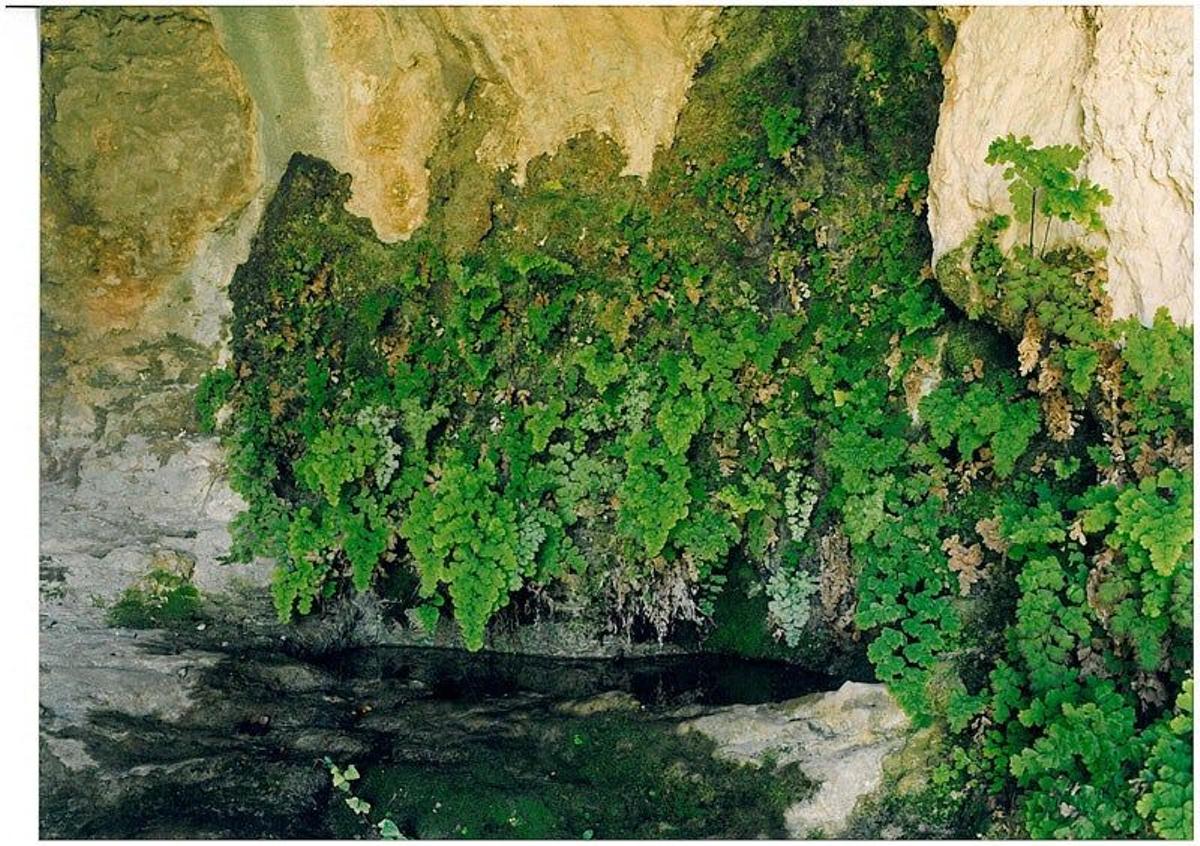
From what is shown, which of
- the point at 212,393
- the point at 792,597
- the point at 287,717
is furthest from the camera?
the point at 212,393

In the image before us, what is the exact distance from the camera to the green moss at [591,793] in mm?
5453

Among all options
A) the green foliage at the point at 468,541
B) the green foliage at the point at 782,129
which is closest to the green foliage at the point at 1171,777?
the green foliage at the point at 468,541

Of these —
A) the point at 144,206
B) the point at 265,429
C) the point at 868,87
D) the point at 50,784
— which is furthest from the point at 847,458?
the point at 144,206

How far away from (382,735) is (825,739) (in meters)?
2.51

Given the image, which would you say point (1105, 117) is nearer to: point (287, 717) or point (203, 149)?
point (287, 717)

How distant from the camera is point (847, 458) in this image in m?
6.68

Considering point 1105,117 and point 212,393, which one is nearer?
point 1105,117

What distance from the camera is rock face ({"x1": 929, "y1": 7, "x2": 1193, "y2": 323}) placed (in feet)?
17.1

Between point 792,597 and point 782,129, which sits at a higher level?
point 782,129

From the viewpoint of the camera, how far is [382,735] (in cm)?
639

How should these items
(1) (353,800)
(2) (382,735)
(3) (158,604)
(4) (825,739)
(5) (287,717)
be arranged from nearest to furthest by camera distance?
(1) (353,800), (4) (825,739), (2) (382,735), (5) (287,717), (3) (158,604)

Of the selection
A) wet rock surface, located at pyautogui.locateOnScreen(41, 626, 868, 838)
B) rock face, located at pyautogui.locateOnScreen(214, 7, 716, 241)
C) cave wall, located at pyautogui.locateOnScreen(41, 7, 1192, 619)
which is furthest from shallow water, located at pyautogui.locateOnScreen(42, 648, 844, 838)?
rock face, located at pyautogui.locateOnScreen(214, 7, 716, 241)

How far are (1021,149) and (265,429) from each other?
536 cm

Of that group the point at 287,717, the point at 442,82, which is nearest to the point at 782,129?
the point at 442,82
